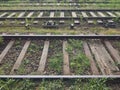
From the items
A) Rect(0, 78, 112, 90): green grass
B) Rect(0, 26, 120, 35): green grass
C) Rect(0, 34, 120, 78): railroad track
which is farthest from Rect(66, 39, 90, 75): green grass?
Rect(0, 26, 120, 35): green grass

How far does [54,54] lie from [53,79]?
130cm

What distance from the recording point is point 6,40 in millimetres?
6285

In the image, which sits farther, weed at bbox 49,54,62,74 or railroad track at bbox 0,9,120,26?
railroad track at bbox 0,9,120,26

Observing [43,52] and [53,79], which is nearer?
[53,79]

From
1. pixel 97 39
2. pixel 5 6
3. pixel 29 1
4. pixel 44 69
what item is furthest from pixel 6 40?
pixel 29 1

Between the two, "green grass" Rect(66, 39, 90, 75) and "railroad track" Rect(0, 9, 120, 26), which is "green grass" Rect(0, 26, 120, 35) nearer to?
"railroad track" Rect(0, 9, 120, 26)

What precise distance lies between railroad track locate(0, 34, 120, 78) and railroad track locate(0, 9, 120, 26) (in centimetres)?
161

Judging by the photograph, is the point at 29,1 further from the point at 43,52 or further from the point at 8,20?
the point at 43,52

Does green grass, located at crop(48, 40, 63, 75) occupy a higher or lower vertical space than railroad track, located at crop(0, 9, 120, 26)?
lower

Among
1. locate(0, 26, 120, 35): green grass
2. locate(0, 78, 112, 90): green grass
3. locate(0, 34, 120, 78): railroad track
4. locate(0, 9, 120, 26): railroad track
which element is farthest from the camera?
locate(0, 9, 120, 26): railroad track

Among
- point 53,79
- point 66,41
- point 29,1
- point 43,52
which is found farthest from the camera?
point 29,1

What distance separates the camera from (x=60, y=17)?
324 inches

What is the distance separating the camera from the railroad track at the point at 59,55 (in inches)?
190

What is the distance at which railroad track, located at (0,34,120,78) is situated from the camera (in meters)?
4.82
